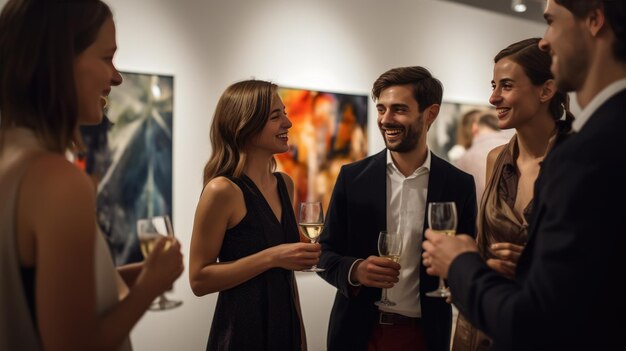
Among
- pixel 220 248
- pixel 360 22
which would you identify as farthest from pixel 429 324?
pixel 360 22

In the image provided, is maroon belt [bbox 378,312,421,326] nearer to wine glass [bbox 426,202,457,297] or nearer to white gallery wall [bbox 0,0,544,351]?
wine glass [bbox 426,202,457,297]

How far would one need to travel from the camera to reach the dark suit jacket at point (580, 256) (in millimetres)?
1288

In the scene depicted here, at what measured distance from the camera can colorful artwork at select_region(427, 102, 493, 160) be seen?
6.13 meters

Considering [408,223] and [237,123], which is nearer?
[237,123]

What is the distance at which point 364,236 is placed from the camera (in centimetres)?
289

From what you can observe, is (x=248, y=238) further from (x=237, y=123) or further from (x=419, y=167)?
(x=419, y=167)

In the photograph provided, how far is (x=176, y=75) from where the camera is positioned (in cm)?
439

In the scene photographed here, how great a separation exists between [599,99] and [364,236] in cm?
158

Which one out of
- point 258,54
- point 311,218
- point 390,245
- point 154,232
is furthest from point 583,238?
point 258,54

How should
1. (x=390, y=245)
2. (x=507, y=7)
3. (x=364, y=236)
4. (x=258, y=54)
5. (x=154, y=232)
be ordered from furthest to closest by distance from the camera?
1. (x=507, y=7)
2. (x=258, y=54)
3. (x=364, y=236)
4. (x=390, y=245)
5. (x=154, y=232)

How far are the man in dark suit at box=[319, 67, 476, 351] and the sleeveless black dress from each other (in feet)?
0.91

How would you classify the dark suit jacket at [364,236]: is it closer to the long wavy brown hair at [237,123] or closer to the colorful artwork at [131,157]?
the long wavy brown hair at [237,123]

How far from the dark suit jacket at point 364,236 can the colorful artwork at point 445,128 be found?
3.18 metres

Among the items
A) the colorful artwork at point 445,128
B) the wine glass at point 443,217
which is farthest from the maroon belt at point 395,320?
the colorful artwork at point 445,128
